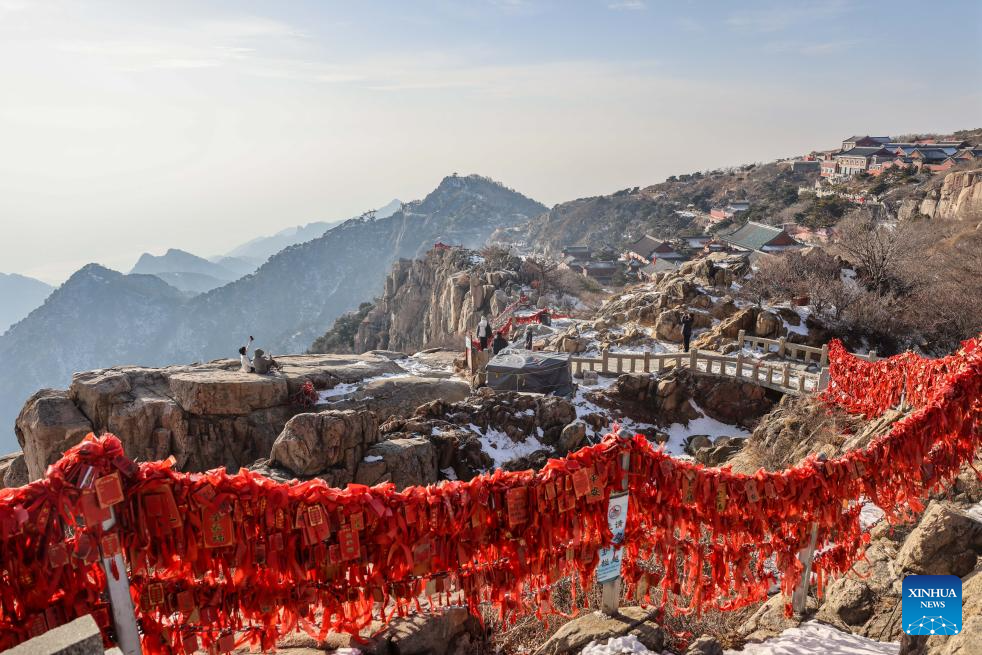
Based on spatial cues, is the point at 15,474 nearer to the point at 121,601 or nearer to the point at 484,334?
the point at 484,334

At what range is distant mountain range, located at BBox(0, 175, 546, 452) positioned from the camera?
467 feet

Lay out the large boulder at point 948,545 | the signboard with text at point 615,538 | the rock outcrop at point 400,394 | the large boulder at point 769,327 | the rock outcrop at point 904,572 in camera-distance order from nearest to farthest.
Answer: the signboard with text at point 615,538 < the rock outcrop at point 904,572 < the large boulder at point 948,545 < the rock outcrop at point 400,394 < the large boulder at point 769,327

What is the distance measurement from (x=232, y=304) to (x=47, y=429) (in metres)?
155

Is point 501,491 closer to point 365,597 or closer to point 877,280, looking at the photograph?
point 365,597

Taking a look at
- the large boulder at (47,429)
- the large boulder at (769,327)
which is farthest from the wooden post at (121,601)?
the large boulder at (769,327)

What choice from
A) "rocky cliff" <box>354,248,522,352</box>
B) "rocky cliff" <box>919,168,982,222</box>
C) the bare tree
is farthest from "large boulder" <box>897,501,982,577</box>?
"rocky cliff" <box>919,168,982,222</box>

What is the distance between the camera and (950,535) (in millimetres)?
5414

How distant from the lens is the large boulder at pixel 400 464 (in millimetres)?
12594

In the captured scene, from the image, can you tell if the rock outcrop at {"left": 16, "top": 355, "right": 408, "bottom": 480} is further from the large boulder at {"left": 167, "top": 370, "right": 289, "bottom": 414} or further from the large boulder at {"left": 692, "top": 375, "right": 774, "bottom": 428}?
the large boulder at {"left": 692, "top": 375, "right": 774, "bottom": 428}

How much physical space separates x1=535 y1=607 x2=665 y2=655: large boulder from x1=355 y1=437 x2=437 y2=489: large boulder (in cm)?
796

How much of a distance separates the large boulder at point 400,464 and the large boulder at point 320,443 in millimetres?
267

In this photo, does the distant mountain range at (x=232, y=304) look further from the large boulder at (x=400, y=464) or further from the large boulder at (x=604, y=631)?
the large boulder at (x=604, y=631)

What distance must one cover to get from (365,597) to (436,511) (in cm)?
95

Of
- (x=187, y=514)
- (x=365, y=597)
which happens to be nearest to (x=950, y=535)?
(x=365, y=597)
